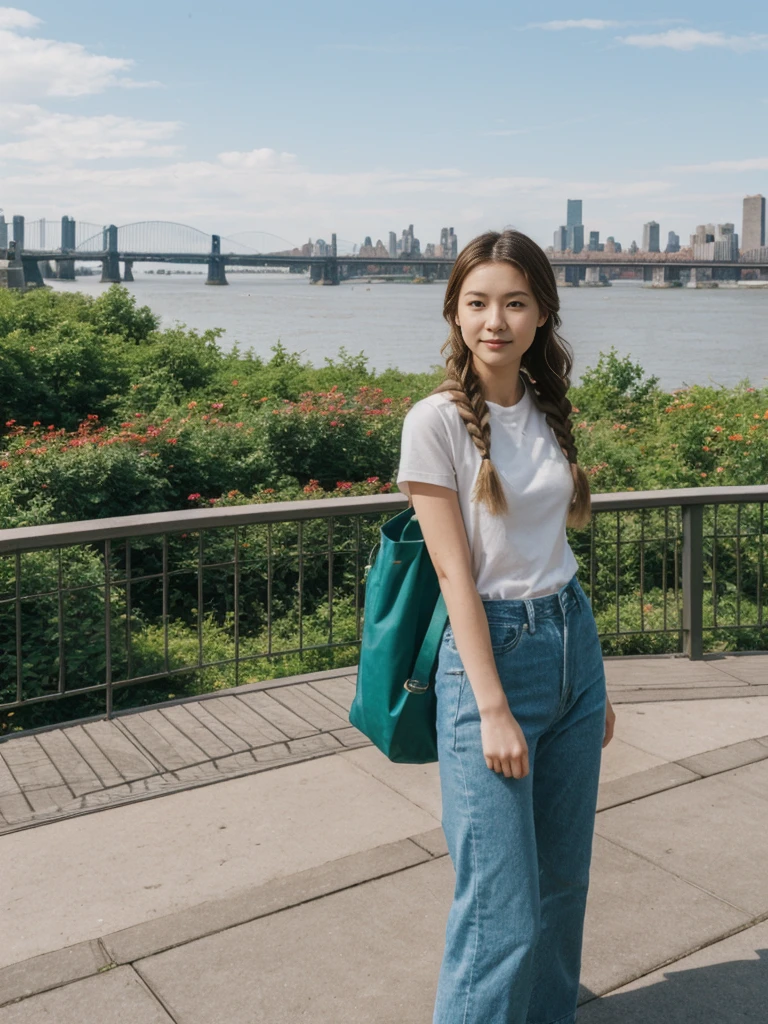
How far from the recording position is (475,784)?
1909 mm

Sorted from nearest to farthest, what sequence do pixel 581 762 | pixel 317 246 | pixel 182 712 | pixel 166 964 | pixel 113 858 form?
pixel 581 762 → pixel 166 964 → pixel 113 858 → pixel 182 712 → pixel 317 246

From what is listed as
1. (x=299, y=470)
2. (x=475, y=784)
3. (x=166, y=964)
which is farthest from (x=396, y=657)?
(x=299, y=470)

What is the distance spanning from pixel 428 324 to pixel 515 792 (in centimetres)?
3889

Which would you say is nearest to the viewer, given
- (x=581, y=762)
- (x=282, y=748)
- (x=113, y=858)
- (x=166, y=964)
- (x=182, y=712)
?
(x=581, y=762)

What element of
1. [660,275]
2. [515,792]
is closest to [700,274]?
[660,275]

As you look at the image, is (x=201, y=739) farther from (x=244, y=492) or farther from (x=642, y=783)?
(x=244, y=492)

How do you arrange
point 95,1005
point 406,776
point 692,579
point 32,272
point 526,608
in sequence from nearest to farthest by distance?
1. point 526,608
2. point 95,1005
3. point 406,776
4. point 692,579
5. point 32,272

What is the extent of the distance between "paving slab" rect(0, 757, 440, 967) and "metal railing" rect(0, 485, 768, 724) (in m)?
0.95

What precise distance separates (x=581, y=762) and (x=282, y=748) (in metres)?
2.40

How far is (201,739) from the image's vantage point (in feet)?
14.4

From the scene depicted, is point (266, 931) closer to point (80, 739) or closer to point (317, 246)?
point (80, 739)

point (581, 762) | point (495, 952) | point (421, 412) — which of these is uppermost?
point (421, 412)

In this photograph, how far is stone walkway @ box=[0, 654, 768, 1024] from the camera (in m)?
2.64

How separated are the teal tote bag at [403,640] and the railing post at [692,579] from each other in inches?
142
